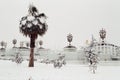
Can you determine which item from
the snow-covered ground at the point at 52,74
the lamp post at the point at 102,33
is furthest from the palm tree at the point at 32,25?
the lamp post at the point at 102,33

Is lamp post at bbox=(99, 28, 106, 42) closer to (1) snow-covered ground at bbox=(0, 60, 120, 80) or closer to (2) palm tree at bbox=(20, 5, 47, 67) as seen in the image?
(2) palm tree at bbox=(20, 5, 47, 67)

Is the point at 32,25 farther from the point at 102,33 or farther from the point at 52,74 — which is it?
the point at 102,33

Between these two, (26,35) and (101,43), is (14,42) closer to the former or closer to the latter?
(101,43)

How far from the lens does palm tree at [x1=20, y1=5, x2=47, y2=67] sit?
110 ft

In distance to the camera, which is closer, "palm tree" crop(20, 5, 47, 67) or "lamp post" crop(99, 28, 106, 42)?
"palm tree" crop(20, 5, 47, 67)

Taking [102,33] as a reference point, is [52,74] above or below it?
below

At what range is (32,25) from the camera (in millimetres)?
33625

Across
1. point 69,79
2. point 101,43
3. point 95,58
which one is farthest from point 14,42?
point 69,79

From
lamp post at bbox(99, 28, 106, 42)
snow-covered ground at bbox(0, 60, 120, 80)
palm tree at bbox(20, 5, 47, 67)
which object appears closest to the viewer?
snow-covered ground at bbox(0, 60, 120, 80)

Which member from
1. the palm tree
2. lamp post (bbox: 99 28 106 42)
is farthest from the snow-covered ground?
lamp post (bbox: 99 28 106 42)

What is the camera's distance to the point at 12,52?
2618 inches

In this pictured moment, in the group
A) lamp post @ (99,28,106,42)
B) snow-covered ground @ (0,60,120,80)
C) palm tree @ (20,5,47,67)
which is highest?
lamp post @ (99,28,106,42)

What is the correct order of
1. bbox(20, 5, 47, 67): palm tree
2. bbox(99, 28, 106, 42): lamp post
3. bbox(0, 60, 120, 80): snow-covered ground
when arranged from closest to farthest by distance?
bbox(0, 60, 120, 80): snow-covered ground < bbox(20, 5, 47, 67): palm tree < bbox(99, 28, 106, 42): lamp post

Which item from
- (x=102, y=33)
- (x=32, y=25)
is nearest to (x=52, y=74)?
(x=32, y=25)
